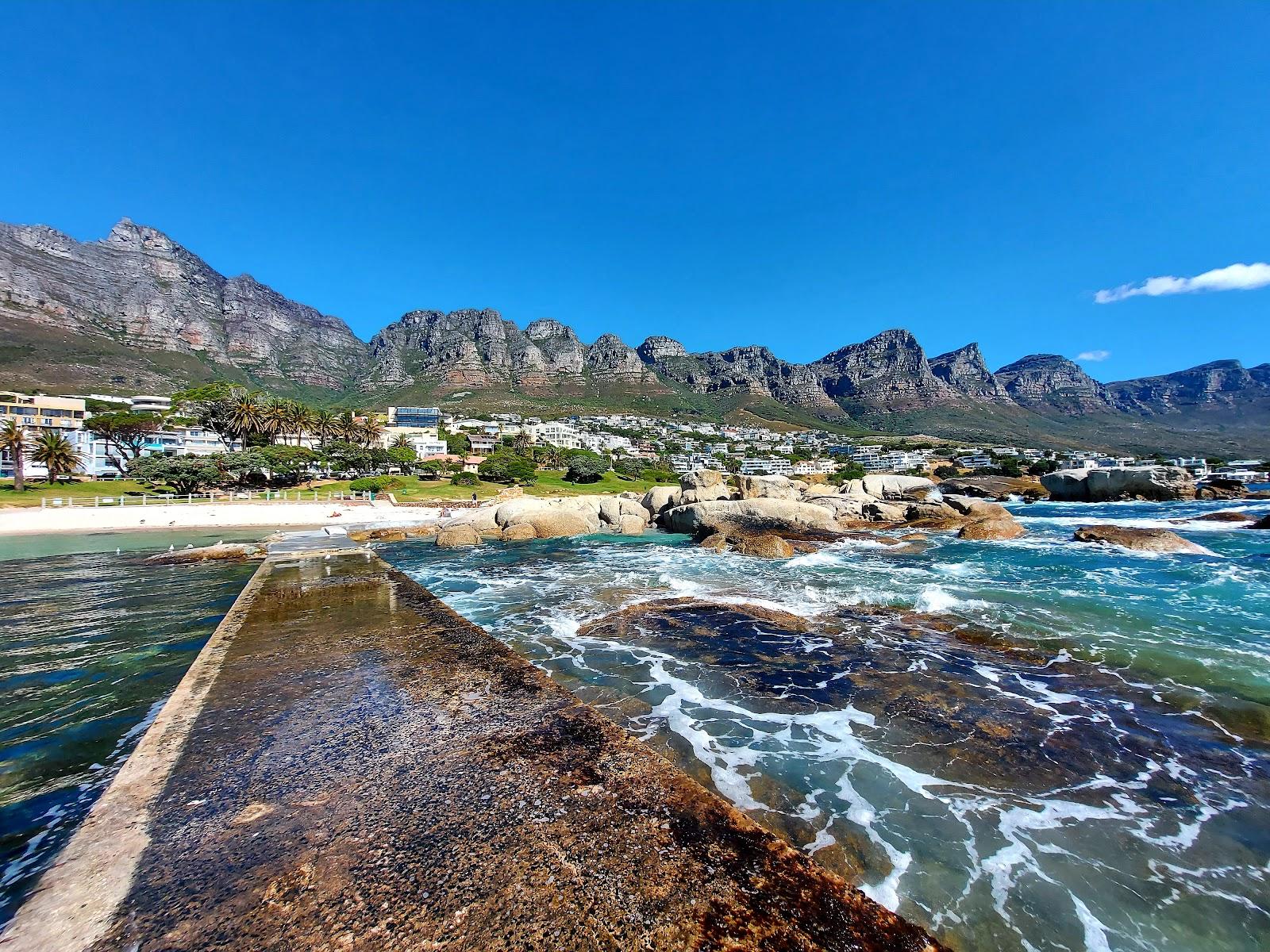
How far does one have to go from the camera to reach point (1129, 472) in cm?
4959

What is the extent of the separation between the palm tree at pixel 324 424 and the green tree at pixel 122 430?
1640cm

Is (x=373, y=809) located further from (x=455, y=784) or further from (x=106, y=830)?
(x=106, y=830)

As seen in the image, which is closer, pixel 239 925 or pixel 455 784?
pixel 239 925

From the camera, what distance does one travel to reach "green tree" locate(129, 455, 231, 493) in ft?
142

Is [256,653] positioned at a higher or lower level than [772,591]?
higher

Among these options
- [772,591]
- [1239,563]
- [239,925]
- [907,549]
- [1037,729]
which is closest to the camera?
[239,925]

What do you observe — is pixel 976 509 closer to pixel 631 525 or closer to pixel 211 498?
pixel 631 525

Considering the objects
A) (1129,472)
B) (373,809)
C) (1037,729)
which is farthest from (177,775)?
(1129,472)

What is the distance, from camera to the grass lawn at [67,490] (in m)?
36.0

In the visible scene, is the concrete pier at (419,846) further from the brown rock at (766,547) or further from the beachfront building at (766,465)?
the beachfront building at (766,465)

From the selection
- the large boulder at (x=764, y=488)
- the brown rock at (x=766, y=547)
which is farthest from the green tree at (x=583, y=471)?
the brown rock at (x=766, y=547)

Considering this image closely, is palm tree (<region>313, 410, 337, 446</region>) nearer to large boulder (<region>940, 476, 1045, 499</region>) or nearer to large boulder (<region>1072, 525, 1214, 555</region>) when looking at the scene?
large boulder (<region>1072, 525, 1214, 555</region>)

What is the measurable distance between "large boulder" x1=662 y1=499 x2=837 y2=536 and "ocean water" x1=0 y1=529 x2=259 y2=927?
2047 cm

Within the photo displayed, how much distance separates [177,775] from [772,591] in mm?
13076
